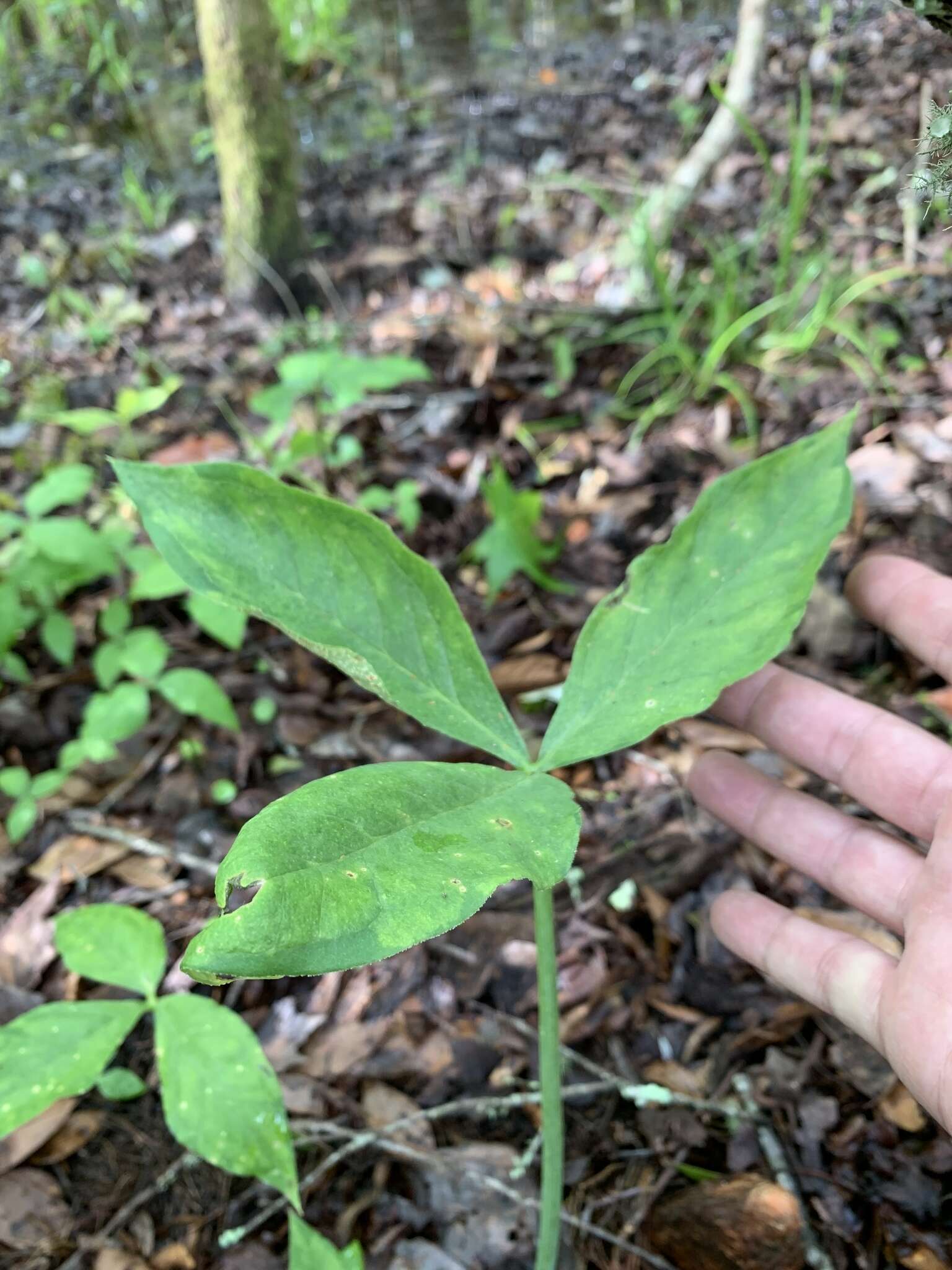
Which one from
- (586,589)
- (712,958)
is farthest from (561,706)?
(586,589)

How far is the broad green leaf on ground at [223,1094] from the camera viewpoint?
99 cm

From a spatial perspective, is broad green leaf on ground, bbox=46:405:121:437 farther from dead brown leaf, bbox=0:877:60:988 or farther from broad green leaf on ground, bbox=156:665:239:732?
dead brown leaf, bbox=0:877:60:988

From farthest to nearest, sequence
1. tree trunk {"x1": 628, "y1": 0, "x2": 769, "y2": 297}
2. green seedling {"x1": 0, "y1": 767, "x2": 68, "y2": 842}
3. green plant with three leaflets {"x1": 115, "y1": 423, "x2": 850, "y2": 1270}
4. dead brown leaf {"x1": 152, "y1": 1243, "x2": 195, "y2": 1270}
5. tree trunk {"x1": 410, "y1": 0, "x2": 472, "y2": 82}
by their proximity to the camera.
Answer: tree trunk {"x1": 410, "y1": 0, "x2": 472, "y2": 82}
tree trunk {"x1": 628, "y1": 0, "x2": 769, "y2": 297}
green seedling {"x1": 0, "y1": 767, "x2": 68, "y2": 842}
dead brown leaf {"x1": 152, "y1": 1243, "x2": 195, "y2": 1270}
green plant with three leaflets {"x1": 115, "y1": 423, "x2": 850, "y2": 1270}

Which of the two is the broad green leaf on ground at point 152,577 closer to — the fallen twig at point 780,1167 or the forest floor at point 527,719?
the forest floor at point 527,719

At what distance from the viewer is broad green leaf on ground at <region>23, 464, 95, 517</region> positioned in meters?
1.73

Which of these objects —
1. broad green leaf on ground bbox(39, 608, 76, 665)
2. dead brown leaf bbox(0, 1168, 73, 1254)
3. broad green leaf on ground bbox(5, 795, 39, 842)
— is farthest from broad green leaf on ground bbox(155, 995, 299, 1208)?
broad green leaf on ground bbox(39, 608, 76, 665)

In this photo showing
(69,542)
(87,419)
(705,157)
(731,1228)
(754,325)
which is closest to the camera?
(731,1228)

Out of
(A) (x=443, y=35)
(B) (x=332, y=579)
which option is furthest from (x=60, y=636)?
(A) (x=443, y=35)

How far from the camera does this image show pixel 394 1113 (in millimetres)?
1255

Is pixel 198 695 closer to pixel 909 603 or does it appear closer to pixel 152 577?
pixel 152 577

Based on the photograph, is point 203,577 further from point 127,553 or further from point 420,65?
point 420,65

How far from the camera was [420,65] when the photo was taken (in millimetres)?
5062

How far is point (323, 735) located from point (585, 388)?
57.6 inches

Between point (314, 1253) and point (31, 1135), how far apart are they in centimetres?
56
